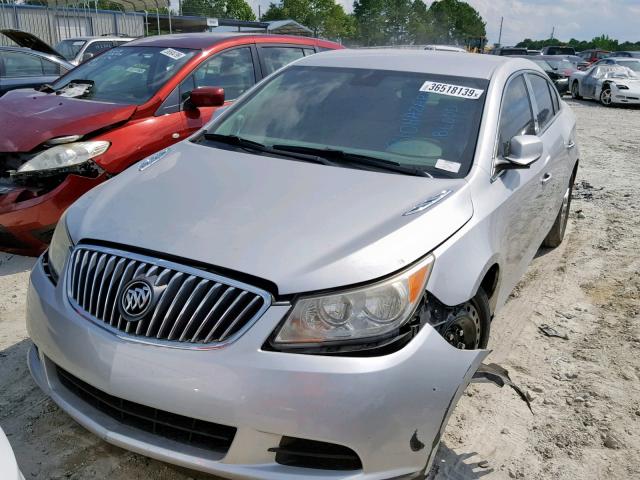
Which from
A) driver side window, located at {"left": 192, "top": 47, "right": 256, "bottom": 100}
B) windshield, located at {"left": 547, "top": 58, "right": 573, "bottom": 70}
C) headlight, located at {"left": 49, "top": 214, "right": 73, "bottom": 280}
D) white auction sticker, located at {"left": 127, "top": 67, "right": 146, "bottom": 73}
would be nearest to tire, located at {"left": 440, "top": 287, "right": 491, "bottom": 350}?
headlight, located at {"left": 49, "top": 214, "right": 73, "bottom": 280}

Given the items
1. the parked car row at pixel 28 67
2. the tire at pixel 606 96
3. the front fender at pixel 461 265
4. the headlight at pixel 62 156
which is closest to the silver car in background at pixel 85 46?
the parked car row at pixel 28 67

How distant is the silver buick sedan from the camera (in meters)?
1.94

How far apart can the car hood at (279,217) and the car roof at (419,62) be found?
1002 mm

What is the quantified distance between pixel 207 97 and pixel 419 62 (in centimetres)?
179

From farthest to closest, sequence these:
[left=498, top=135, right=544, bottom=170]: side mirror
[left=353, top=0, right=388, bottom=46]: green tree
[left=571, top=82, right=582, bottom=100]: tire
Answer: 1. [left=353, top=0, right=388, bottom=46]: green tree
2. [left=571, top=82, right=582, bottom=100]: tire
3. [left=498, top=135, right=544, bottom=170]: side mirror

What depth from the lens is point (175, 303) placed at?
2.08m

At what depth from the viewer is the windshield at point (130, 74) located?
507 cm

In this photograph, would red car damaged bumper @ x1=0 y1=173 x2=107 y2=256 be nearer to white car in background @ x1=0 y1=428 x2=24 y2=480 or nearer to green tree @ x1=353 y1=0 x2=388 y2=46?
white car in background @ x1=0 y1=428 x2=24 y2=480

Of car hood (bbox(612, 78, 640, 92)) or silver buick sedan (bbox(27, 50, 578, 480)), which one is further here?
car hood (bbox(612, 78, 640, 92))

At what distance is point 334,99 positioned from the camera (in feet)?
11.3

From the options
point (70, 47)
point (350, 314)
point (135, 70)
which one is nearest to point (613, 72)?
point (70, 47)

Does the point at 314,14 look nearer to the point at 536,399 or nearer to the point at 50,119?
the point at 50,119

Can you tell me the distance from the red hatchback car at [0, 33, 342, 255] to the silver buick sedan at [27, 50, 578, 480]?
1567 millimetres

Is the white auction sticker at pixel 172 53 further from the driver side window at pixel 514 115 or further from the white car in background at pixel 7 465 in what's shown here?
the white car in background at pixel 7 465
